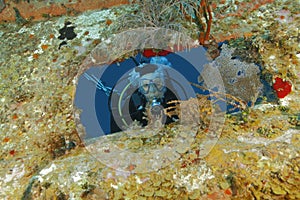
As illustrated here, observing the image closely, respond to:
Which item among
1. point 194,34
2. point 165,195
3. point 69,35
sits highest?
point 69,35

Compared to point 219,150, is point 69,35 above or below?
above

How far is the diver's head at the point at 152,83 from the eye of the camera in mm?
4379

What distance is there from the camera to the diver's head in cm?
438

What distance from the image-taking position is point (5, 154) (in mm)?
4156

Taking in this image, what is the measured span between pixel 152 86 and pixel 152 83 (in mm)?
55

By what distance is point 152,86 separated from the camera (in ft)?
14.4

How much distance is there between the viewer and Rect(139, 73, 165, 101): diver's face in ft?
14.4

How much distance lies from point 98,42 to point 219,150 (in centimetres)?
311

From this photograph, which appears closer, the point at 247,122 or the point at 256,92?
the point at 247,122

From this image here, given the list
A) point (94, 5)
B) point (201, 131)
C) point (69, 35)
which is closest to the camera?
point (201, 131)

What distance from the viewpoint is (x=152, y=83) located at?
14.5ft

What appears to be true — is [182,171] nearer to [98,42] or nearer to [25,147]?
[25,147]

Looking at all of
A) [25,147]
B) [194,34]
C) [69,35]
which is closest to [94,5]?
[69,35]

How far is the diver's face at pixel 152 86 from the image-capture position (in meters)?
4.38
